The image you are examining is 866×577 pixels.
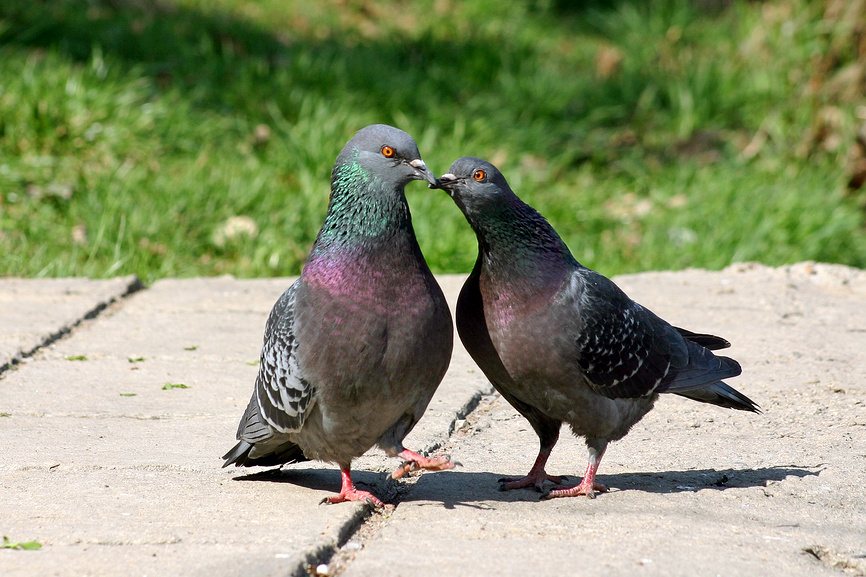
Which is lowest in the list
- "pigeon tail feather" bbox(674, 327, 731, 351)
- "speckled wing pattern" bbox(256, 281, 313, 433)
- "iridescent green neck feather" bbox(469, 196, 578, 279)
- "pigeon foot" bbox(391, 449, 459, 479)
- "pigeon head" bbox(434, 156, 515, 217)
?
"pigeon foot" bbox(391, 449, 459, 479)

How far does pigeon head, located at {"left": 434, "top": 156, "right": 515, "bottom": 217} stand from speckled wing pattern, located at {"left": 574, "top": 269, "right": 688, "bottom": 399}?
37 centimetres

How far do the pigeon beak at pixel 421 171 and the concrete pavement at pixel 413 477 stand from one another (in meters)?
0.94

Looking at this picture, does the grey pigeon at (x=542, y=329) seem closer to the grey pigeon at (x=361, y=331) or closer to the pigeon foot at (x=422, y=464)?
the grey pigeon at (x=361, y=331)

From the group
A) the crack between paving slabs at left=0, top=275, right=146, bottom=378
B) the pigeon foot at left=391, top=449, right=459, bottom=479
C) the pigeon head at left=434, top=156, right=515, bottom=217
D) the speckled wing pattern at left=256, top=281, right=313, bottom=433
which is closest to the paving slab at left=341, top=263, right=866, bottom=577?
the pigeon foot at left=391, top=449, right=459, bottom=479

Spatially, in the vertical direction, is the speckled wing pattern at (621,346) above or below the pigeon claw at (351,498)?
above

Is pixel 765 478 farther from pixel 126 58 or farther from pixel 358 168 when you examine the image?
pixel 126 58

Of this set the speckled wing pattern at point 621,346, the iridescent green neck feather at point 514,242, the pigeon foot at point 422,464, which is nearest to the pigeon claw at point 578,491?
the speckled wing pattern at point 621,346

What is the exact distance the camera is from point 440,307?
2785mm

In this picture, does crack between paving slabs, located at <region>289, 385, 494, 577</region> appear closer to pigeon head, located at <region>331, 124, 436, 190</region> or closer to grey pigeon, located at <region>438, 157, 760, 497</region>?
grey pigeon, located at <region>438, 157, 760, 497</region>

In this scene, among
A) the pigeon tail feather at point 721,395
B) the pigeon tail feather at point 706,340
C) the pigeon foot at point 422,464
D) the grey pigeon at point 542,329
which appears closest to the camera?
the pigeon foot at point 422,464

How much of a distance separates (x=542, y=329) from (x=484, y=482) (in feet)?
1.81

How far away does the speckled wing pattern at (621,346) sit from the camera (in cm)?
295

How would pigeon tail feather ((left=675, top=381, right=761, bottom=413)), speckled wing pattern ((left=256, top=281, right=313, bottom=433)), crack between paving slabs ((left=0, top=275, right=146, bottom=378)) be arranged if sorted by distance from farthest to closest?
crack between paving slabs ((left=0, top=275, right=146, bottom=378)) < pigeon tail feather ((left=675, top=381, right=761, bottom=413)) < speckled wing pattern ((left=256, top=281, right=313, bottom=433))

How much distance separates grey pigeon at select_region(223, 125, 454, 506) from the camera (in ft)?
8.76
